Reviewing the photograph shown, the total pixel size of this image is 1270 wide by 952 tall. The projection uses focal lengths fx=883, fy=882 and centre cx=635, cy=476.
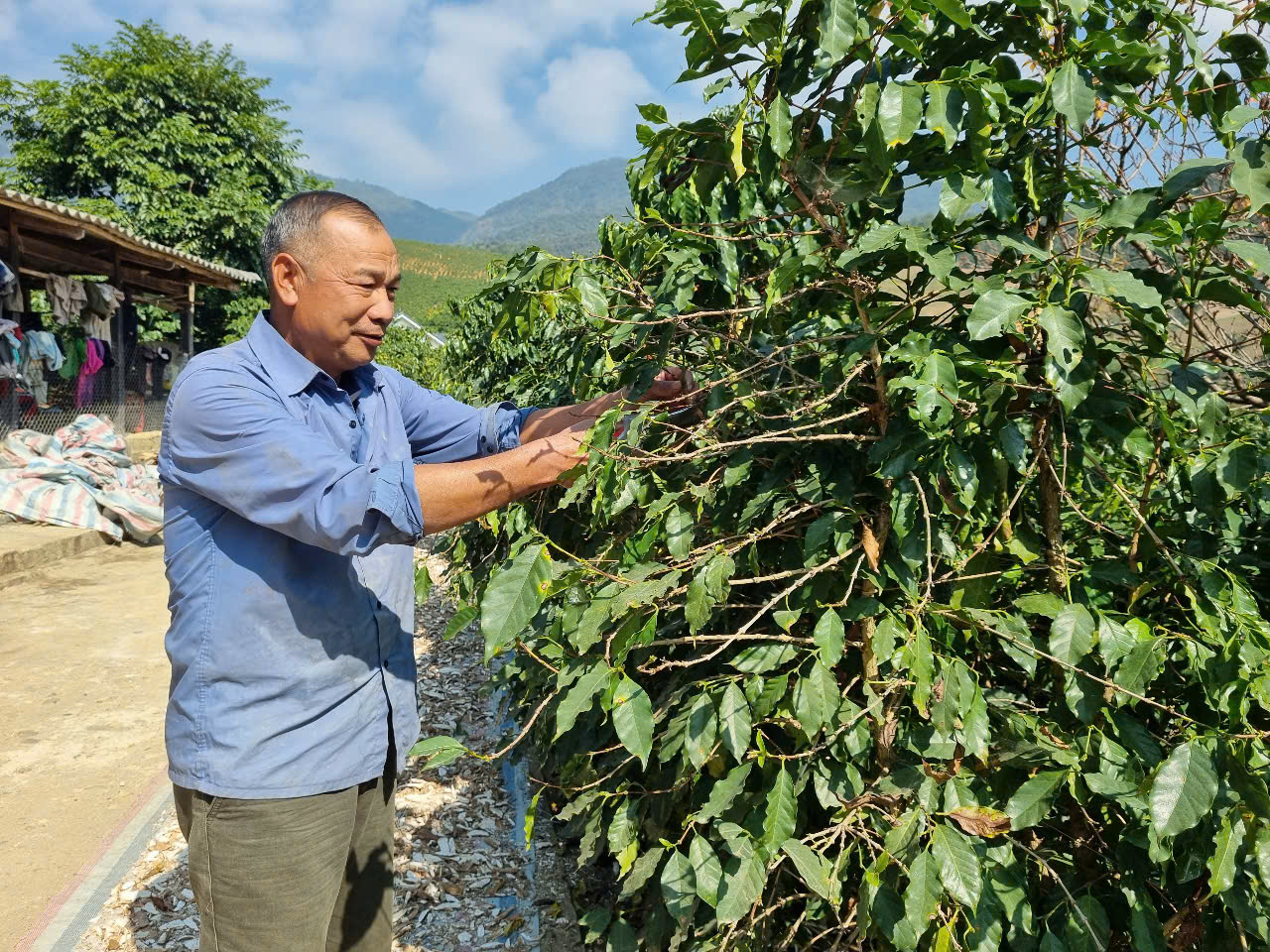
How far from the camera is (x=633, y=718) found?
1.39 metres

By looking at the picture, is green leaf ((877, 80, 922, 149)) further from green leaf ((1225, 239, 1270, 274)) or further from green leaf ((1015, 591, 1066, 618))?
green leaf ((1015, 591, 1066, 618))

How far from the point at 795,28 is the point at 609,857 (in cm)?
259

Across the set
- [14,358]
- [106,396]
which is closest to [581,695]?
[14,358]

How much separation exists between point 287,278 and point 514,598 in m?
1.00

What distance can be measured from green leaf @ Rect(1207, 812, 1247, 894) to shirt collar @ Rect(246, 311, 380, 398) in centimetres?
185

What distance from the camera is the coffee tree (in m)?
1.28

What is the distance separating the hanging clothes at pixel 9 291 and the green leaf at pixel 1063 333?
35.8ft

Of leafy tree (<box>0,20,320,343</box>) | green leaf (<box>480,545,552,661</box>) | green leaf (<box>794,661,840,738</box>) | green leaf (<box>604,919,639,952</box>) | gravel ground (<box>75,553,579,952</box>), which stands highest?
leafy tree (<box>0,20,320,343</box>)

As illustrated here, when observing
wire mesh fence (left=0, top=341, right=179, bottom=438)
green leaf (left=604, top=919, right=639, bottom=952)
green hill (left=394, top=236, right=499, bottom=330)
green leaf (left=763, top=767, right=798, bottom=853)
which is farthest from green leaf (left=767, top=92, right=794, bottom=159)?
green hill (left=394, top=236, right=499, bottom=330)

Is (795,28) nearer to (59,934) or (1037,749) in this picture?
(1037,749)

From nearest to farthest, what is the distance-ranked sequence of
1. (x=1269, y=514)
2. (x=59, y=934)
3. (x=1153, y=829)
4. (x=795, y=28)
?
(x=1153, y=829)
(x=795, y=28)
(x=1269, y=514)
(x=59, y=934)

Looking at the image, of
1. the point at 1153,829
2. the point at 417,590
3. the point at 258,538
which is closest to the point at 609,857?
the point at 417,590

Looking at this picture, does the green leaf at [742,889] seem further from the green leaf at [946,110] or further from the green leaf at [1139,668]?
the green leaf at [946,110]

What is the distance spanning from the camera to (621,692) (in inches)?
55.2
